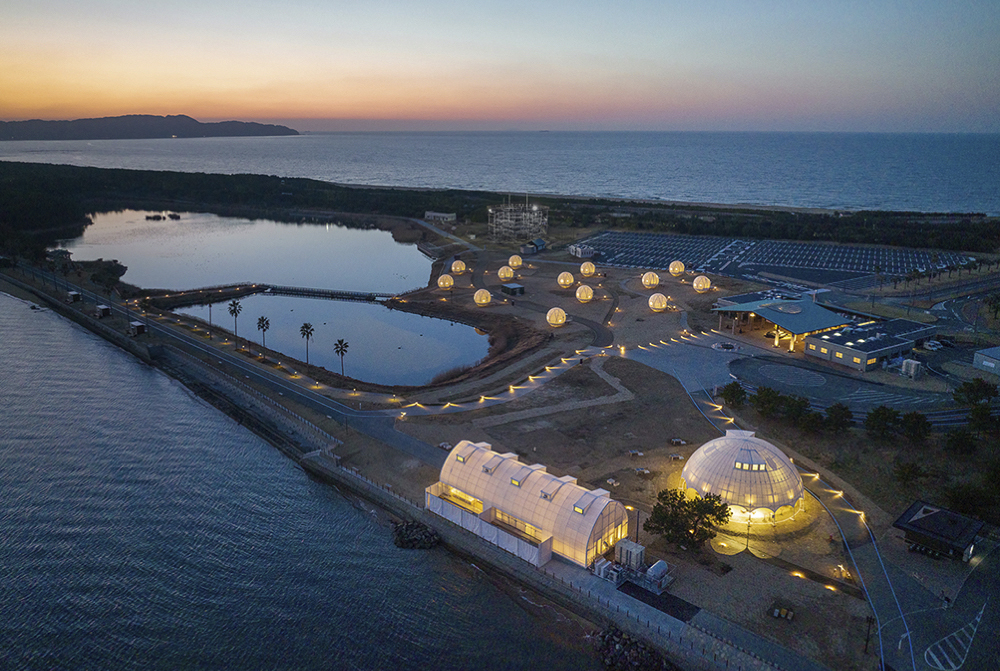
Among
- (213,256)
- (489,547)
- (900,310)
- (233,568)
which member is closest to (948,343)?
(900,310)

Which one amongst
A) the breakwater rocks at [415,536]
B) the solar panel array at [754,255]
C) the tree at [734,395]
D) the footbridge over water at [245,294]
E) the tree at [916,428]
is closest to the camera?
the breakwater rocks at [415,536]

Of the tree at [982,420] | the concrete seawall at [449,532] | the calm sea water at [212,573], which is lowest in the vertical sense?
the calm sea water at [212,573]

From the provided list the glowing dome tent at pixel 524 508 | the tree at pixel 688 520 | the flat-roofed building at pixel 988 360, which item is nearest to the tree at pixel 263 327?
the glowing dome tent at pixel 524 508

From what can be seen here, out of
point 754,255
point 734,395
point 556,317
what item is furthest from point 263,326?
point 754,255

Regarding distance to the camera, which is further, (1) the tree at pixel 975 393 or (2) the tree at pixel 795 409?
(1) the tree at pixel 975 393

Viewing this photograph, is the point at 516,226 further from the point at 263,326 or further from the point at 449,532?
the point at 449,532

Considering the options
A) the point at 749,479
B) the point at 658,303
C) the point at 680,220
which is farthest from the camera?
the point at 680,220

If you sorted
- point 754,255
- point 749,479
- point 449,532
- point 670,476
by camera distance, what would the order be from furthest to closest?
point 754,255
point 670,476
point 449,532
point 749,479

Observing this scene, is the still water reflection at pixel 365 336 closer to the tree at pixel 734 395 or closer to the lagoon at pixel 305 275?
the lagoon at pixel 305 275
